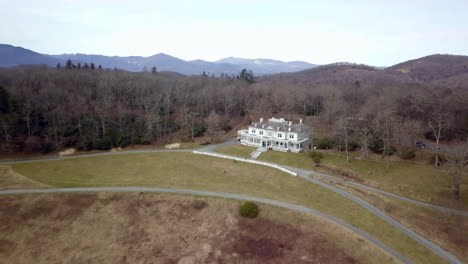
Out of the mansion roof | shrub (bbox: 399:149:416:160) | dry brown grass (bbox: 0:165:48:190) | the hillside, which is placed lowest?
dry brown grass (bbox: 0:165:48:190)

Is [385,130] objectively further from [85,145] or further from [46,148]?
[46,148]

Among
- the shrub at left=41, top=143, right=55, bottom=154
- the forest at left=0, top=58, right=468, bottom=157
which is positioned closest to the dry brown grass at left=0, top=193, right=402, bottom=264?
the shrub at left=41, top=143, right=55, bottom=154

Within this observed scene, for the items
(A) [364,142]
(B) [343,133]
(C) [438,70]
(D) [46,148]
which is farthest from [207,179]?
(C) [438,70]

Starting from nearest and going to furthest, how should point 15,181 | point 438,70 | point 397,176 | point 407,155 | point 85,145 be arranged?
point 397,176
point 15,181
point 407,155
point 85,145
point 438,70

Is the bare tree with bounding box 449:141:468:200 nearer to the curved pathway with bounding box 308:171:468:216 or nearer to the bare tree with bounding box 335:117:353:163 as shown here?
the curved pathway with bounding box 308:171:468:216

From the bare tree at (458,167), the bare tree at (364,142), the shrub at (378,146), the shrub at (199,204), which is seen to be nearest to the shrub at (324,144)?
the bare tree at (364,142)

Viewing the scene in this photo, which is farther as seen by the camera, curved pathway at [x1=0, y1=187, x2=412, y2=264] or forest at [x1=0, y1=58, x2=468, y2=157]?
forest at [x1=0, y1=58, x2=468, y2=157]
